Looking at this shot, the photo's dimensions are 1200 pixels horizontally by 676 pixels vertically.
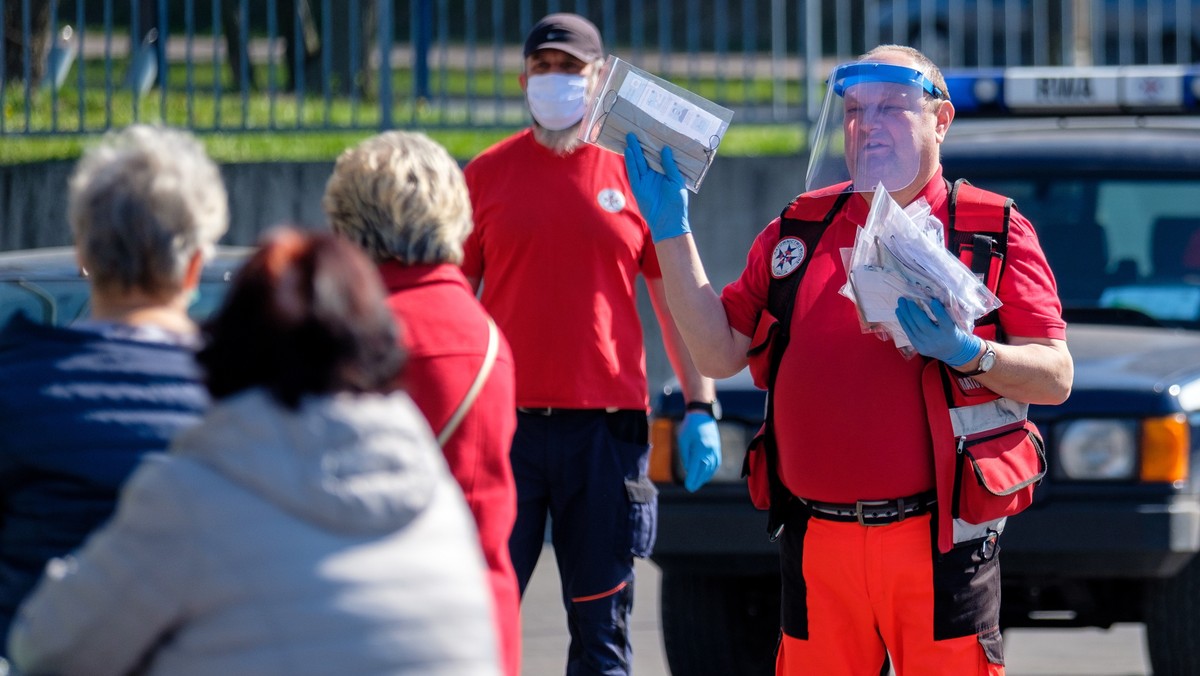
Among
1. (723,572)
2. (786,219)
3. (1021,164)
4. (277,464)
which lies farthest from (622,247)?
(277,464)

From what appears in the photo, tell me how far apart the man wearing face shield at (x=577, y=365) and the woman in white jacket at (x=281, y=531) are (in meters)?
2.13

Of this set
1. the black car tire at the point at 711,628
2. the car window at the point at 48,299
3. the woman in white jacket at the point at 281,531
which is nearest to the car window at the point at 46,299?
the car window at the point at 48,299

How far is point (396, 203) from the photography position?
3.03 m

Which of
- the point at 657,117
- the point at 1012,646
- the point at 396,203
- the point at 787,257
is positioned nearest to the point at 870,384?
the point at 787,257

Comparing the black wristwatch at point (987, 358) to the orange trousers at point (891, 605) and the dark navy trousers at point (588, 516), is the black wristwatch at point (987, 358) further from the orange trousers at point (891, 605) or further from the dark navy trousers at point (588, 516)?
the dark navy trousers at point (588, 516)

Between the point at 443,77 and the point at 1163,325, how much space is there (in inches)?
154

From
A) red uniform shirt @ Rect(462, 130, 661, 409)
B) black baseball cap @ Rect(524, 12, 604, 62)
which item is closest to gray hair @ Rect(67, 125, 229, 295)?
red uniform shirt @ Rect(462, 130, 661, 409)

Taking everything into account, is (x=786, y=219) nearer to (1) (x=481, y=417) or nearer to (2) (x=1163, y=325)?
(1) (x=481, y=417)

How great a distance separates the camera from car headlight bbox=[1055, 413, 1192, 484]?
466 centimetres

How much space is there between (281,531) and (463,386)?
3.26ft

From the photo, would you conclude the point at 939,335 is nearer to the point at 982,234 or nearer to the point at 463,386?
the point at 982,234

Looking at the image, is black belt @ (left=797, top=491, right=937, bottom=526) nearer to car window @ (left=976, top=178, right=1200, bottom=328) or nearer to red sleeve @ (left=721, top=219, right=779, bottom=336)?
red sleeve @ (left=721, top=219, right=779, bottom=336)

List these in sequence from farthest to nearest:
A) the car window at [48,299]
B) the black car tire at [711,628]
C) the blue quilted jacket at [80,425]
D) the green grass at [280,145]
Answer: the green grass at [280,145] < the car window at [48,299] < the black car tire at [711,628] < the blue quilted jacket at [80,425]

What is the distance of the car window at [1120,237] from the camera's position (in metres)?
5.59
